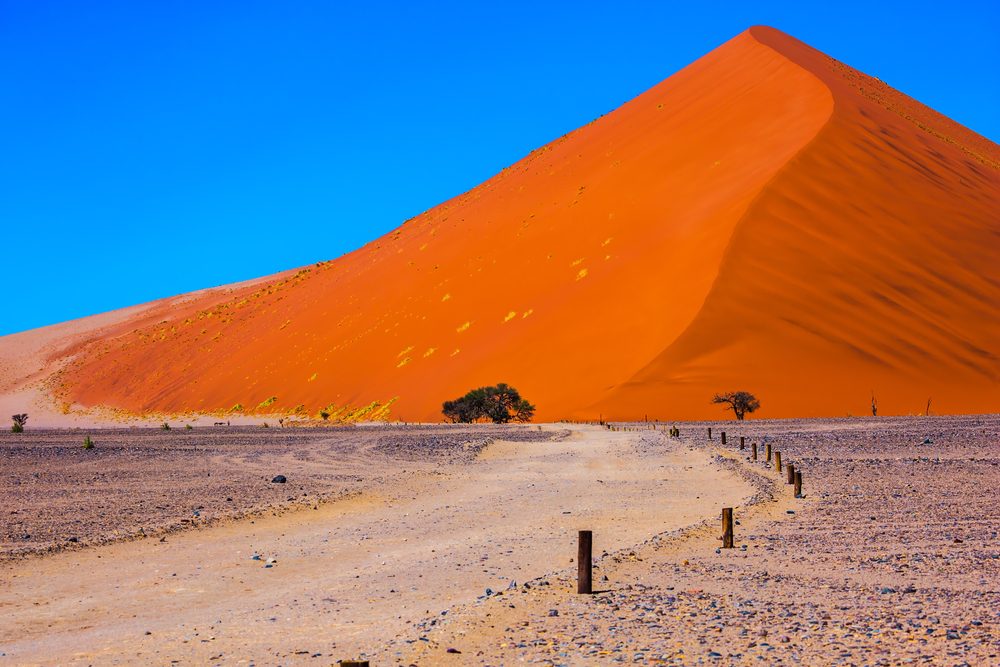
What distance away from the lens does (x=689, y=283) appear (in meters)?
54.1

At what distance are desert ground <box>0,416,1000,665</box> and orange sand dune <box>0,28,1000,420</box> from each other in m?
23.3

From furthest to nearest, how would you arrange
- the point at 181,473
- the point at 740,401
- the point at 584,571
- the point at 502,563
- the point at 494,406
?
the point at 494,406 → the point at 740,401 → the point at 181,473 → the point at 502,563 → the point at 584,571

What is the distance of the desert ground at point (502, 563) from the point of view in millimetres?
8789

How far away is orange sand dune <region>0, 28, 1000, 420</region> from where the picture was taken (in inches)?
1939

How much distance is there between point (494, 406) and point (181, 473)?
25826 millimetres

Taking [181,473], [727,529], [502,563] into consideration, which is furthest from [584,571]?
[181,473]

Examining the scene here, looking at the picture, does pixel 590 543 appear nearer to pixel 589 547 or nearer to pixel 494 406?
pixel 589 547

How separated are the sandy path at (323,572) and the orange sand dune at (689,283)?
27924 millimetres

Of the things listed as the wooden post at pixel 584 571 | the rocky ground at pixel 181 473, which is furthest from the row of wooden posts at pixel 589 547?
the rocky ground at pixel 181 473

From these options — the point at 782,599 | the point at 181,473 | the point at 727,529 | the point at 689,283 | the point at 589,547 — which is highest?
the point at 689,283

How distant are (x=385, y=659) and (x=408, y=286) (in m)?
64.6

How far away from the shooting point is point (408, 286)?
237ft

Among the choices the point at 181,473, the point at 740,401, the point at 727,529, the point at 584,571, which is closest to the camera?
the point at 584,571

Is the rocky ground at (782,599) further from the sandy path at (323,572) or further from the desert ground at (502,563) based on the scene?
the sandy path at (323,572)
